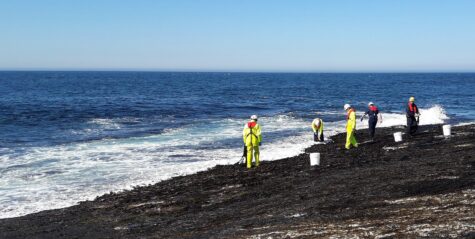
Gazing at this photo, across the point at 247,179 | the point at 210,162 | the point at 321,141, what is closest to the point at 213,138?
the point at 321,141

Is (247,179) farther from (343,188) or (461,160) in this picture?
(461,160)

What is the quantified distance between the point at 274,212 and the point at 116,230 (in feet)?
11.3

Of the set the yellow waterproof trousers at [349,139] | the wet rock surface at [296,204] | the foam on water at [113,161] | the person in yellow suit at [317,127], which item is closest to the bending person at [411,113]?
the yellow waterproof trousers at [349,139]

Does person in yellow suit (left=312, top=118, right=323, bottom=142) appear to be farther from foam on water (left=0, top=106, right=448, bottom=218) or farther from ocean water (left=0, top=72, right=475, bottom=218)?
ocean water (left=0, top=72, right=475, bottom=218)

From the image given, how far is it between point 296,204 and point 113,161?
11.9 metres

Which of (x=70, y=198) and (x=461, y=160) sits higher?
(x=461, y=160)

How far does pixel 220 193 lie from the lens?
1451 centimetres

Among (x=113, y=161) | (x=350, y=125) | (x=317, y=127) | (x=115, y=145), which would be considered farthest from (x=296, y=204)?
(x=115, y=145)

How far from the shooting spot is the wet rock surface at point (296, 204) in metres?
9.27

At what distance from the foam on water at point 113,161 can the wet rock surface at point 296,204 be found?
58.3 inches

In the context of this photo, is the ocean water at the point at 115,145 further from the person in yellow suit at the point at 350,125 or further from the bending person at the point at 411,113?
the bending person at the point at 411,113

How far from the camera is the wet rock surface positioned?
9266 mm

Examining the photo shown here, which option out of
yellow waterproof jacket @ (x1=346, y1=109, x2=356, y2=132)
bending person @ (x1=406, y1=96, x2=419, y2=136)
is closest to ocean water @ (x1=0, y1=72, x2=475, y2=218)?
yellow waterproof jacket @ (x1=346, y1=109, x2=356, y2=132)

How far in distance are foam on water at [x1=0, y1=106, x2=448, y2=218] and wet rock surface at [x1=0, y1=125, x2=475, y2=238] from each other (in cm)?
148
